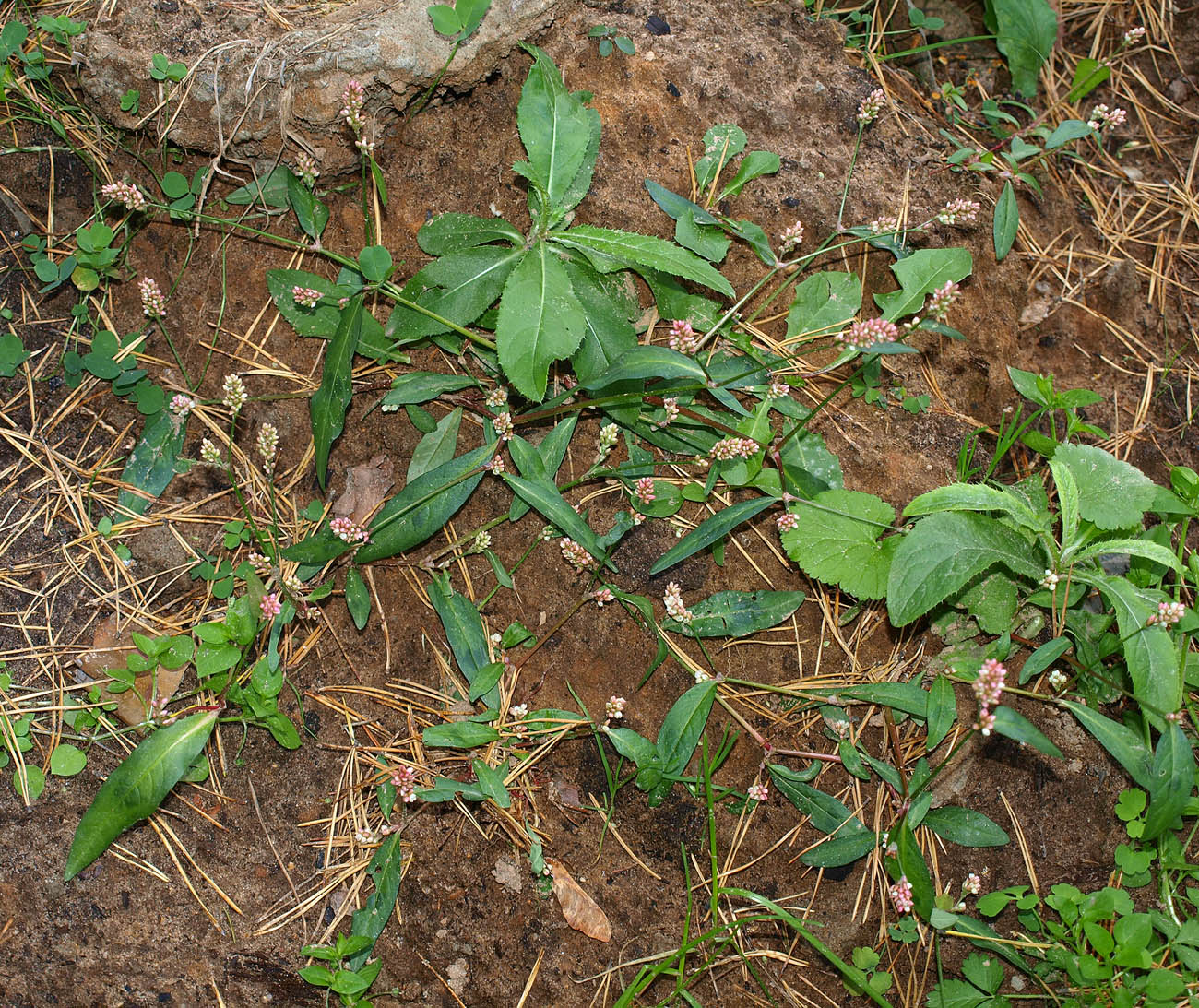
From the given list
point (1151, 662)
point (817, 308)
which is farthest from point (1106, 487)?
point (817, 308)

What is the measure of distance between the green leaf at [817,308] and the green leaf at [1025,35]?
1.40 meters

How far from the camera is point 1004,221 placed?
10.1 feet

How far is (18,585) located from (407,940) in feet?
5.24

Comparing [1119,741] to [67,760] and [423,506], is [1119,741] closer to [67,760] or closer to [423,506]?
[423,506]

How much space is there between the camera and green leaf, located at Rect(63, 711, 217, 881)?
7.78ft

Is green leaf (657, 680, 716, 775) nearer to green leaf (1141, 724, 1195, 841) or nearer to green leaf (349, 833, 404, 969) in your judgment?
green leaf (349, 833, 404, 969)

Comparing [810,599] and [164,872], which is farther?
[810,599]

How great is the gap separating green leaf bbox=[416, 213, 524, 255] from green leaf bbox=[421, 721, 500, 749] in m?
1.46

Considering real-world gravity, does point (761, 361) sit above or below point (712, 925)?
above

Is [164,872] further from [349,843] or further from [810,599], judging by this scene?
[810,599]

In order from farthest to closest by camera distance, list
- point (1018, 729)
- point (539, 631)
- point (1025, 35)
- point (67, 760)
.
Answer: point (1025, 35), point (539, 631), point (67, 760), point (1018, 729)

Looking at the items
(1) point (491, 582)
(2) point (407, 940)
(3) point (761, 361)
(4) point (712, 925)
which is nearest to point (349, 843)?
(2) point (407, 940)

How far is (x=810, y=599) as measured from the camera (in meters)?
2.76

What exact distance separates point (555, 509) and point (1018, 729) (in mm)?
1442
